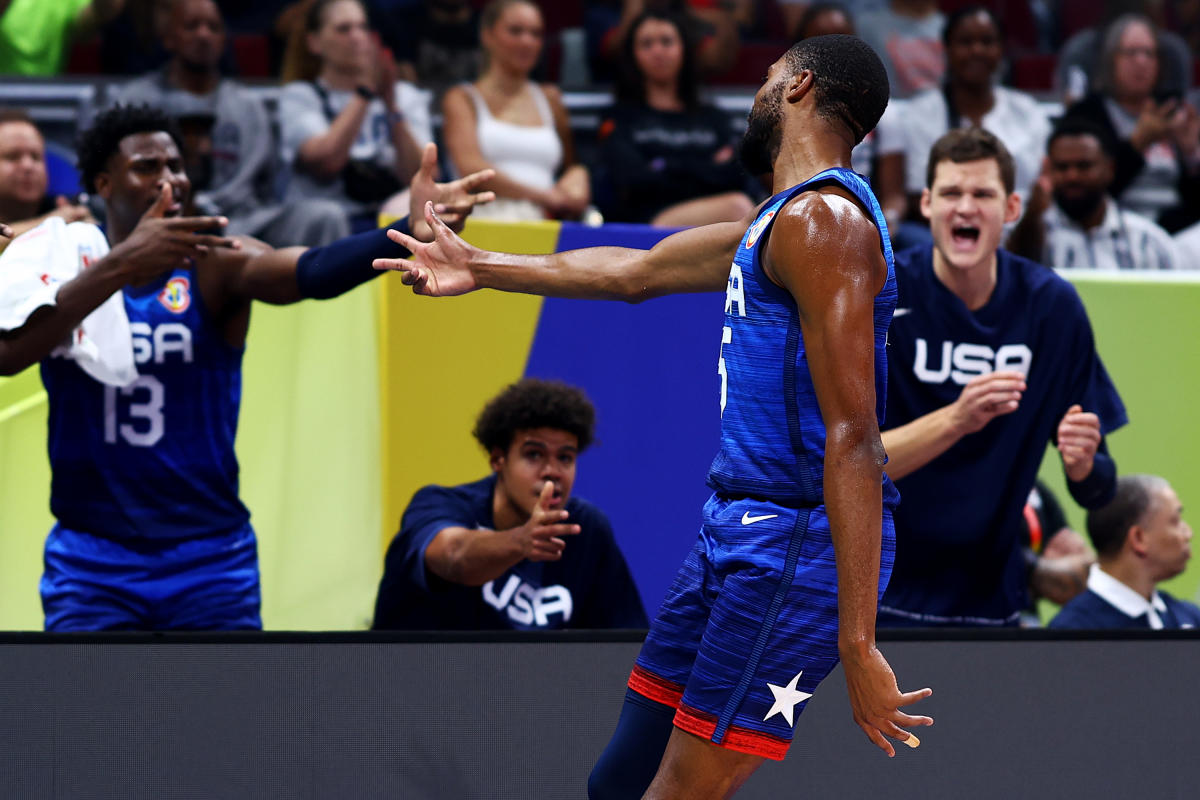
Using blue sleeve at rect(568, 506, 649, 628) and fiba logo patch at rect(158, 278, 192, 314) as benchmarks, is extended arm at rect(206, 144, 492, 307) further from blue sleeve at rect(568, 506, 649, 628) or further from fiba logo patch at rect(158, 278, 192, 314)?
blue sleeve at rect(568, 506, 649, 628)

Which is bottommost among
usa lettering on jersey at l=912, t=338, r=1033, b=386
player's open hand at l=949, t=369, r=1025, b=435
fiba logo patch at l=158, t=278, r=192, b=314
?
player's open hand at l=949, t=369, r=1025, b=435

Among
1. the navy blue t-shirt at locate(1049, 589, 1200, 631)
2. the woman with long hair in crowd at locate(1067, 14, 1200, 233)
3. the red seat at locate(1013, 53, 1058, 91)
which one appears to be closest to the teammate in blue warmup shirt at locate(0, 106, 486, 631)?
the navy blue t-shirt at locate(1049, 589, 1200, 631)

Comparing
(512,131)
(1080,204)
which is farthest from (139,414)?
(1080,204)

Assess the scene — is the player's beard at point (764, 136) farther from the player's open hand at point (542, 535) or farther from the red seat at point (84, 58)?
the red seat at point (84, 58)

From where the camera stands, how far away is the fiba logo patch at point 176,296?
348 cm

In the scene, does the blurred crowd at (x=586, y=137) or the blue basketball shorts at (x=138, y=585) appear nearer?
the blue basketball shorts at (x=138, y=585)

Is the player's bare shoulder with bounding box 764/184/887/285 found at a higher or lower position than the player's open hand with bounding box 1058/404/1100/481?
higher

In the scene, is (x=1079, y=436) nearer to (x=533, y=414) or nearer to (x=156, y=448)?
(x=533, y=414)

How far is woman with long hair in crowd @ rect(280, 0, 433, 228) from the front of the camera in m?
5.65

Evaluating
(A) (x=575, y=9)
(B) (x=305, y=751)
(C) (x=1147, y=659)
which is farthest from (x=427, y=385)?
(A) (x=575, y=9)

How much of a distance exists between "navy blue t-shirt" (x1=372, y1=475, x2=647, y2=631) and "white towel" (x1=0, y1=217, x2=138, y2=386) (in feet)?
2.71

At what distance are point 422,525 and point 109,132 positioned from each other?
1.28 metres

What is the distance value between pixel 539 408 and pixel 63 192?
2.55 metres

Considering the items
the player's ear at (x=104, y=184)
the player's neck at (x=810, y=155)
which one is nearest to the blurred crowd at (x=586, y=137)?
the player's ear at (x=104, y=184)
